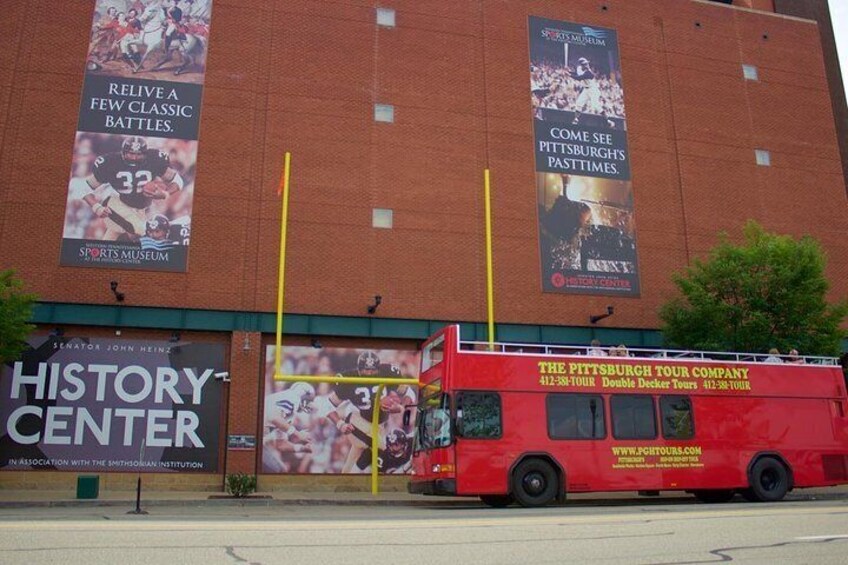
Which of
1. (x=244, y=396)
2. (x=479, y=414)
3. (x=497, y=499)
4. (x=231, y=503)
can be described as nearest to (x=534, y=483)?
(x=497, y=499)

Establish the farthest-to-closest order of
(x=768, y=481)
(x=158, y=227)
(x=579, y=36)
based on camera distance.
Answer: (x=579, y=36) < (x=158, y=227) < (x=768, y=481)

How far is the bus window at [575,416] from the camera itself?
55.0 ft

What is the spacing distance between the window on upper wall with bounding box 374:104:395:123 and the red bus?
1128cm

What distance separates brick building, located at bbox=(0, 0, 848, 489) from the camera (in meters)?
23.7

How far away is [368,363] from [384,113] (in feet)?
29.0

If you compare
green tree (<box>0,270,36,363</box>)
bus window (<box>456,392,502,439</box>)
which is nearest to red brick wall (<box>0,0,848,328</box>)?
green tree (<box>0,270,36,363</box>)

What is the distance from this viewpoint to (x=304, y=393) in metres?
23.9

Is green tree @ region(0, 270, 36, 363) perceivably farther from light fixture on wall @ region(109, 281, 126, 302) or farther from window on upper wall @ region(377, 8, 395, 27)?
window on upper wall @ region(377, 8, 395, 27)

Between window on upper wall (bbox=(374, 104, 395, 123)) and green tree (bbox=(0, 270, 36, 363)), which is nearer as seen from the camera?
green tree (bbox=(0, 270, 36, 363))

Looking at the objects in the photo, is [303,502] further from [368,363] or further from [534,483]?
[368,363]

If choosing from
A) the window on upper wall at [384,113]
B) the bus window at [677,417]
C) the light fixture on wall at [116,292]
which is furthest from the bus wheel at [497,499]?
the window on upper wall at [384,113]

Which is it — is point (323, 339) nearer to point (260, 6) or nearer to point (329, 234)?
point (329, 234)

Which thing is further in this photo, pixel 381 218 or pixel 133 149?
pixel 381 218

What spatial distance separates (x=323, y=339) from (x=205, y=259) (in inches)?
177
